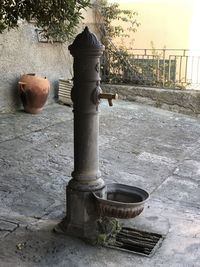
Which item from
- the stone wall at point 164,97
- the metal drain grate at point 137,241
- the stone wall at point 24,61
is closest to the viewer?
the metal drain grate at point 137,241

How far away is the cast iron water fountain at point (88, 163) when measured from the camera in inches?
112

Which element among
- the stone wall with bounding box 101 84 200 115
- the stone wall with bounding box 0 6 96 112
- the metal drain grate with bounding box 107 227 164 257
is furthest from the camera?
the stone wall with bounding box 101 84 200 115

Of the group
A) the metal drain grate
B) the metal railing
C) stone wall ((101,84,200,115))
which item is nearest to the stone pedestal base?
the metal drain grate

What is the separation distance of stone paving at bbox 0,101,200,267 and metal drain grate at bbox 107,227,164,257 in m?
0.06

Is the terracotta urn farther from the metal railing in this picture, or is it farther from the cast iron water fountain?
the cast iron water fountain

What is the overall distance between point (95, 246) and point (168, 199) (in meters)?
1.20

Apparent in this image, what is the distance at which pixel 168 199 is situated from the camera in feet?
12.7

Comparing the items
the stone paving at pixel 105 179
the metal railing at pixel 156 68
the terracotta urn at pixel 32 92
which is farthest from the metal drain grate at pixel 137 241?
the metal railing at pixel 156 68

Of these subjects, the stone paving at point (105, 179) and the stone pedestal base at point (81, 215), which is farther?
the stone pedestal base at point (81, 215)

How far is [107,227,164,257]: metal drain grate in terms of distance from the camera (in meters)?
2.90

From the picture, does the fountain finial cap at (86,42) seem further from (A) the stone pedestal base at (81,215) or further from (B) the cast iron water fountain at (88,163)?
(A) the stone pedestal base at (81,215)

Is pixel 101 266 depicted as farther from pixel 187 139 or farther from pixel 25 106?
pixel 25 106

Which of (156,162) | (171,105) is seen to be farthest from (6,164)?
(171,105)

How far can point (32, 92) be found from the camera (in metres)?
6.91
